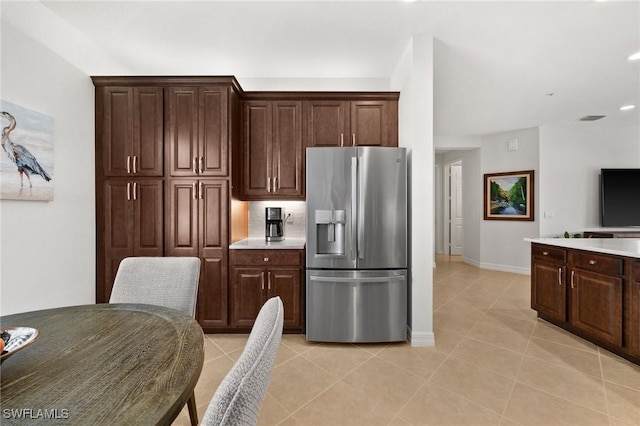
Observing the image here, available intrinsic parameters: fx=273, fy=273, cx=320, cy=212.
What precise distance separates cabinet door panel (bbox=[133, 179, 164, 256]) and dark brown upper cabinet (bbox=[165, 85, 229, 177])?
248mm

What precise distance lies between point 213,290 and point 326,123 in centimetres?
208

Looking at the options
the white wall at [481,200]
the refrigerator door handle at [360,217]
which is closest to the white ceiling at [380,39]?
the refrigerator door handle at [360,217]

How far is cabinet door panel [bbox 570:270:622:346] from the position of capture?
2.25 metres

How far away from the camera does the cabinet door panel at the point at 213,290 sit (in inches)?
105

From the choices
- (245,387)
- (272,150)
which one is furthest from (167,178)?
(245,387)

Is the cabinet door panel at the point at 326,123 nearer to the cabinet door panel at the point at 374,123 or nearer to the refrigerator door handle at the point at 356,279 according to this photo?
the cabinet door panel at the point at 374,123

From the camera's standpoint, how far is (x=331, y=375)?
81.2 inches

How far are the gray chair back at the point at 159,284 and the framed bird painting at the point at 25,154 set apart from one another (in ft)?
3.78

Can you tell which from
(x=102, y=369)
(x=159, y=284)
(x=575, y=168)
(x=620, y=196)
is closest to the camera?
(x=102, y=369)

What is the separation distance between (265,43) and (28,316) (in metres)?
2.65

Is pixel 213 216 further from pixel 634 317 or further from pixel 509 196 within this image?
pixel 509 196

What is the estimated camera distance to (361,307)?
97.3 inches

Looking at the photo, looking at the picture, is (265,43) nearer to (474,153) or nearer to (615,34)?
(615,34)

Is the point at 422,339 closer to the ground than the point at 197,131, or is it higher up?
closer to the ground
